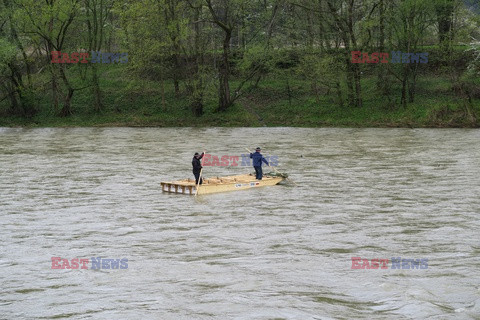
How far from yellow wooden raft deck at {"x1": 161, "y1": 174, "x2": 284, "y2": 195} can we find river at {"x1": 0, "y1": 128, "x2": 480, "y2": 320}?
0.35 m

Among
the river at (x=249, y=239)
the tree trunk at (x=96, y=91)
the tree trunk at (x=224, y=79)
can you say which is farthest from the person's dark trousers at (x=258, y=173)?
the tree trunk at (x=96, y=91)

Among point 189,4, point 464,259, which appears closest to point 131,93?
point 189,4

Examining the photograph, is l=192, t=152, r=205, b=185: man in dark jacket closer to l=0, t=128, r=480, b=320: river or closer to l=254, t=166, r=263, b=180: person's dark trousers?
l=0, t=128, r=480, b=320: river

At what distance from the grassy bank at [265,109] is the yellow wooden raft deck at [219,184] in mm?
21029

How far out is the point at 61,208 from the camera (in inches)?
821

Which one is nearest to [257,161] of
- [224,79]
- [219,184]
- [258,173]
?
[258,173]

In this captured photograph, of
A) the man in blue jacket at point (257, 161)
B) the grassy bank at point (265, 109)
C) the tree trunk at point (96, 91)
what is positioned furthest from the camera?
the tree trunk at point (96, 91)

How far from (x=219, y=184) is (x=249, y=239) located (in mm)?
6558

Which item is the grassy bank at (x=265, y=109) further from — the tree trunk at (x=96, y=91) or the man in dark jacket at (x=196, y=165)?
the man in dark jacket at (x=196, y=165)

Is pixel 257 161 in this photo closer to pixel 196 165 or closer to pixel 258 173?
pixel 258 173

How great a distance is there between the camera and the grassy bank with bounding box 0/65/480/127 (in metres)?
44.4

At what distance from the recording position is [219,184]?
22984 mm

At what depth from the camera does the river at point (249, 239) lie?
12195 mm

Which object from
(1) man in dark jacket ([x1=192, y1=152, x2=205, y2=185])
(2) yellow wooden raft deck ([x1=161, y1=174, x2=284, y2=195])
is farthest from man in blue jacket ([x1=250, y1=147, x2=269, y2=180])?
(1) man in dark jacket ([x1=192, y1=152, x2=205, y2=185])
